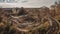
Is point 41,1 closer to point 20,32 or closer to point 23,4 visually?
point 23,4

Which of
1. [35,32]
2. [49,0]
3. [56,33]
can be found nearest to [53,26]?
[56,33]

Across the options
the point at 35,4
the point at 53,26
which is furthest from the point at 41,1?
the point at 53,26

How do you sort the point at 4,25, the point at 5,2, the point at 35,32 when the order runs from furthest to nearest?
the point at 5,2, the point at 4,25, the point at 35,32

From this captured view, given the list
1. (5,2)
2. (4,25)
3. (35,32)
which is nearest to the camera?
(35,32)

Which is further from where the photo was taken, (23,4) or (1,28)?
(23,4)

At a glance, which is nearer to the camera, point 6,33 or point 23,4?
→ point 6,33

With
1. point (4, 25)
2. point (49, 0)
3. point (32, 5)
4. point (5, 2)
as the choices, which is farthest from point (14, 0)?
point (4, 25)

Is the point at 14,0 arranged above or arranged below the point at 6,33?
above

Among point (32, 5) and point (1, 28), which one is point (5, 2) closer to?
point (32, 5)
